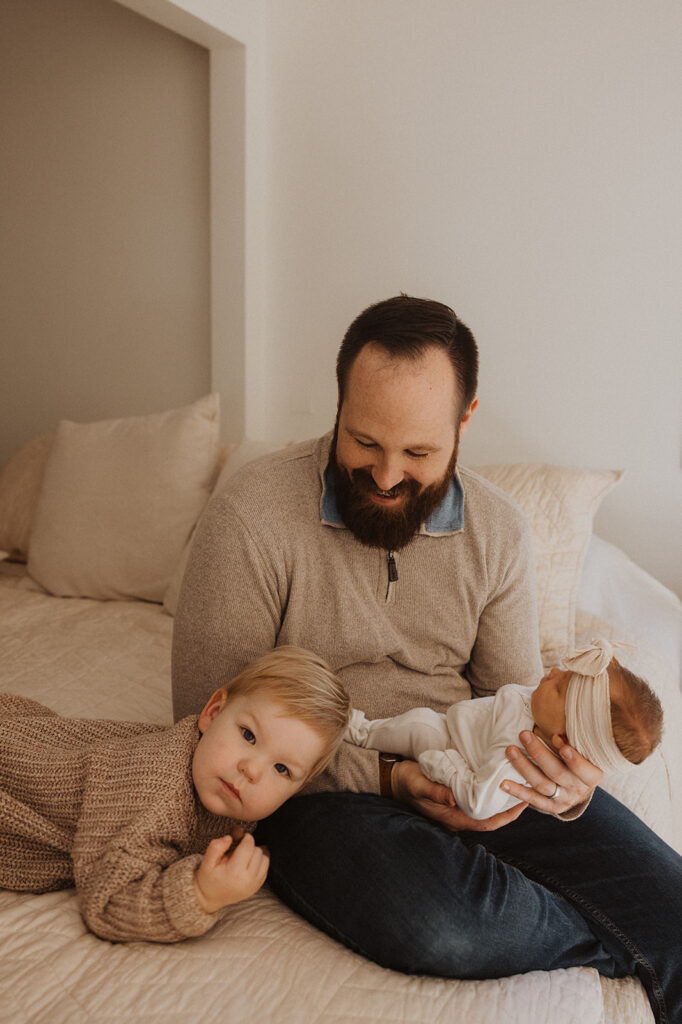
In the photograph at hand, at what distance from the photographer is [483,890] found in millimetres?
1113

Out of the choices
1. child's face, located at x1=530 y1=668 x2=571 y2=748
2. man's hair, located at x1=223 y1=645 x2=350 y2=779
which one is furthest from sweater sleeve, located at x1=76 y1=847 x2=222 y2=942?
child's face, located at x1=530 y1=668 x2=571 y2=748

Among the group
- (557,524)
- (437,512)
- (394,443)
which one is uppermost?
(394,443)

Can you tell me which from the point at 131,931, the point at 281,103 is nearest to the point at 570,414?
the point at 281,103

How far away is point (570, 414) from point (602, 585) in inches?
21.0

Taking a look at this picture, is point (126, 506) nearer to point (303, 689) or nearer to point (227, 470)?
point (227, 470)

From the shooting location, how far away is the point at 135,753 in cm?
120

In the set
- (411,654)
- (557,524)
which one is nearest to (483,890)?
(411,654)

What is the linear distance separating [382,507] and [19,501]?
1716 millimetres

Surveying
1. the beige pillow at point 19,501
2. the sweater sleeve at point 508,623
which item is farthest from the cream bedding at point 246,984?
the beige pillow at point 19,501

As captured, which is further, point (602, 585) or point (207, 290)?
point (207, 290)

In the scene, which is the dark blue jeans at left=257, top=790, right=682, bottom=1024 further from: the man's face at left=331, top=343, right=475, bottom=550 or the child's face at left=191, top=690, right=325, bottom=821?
the man's face at left=331, top=343, right=475, bottom=550

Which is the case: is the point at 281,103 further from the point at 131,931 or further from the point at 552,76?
the point at 131,931

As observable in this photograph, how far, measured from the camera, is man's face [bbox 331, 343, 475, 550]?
127 cm

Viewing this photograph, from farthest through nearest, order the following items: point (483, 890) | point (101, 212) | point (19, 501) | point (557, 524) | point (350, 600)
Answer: point (101, 212)
point (19, 501)
point (557, 524)
point (350, 600)
point (483, 890)
